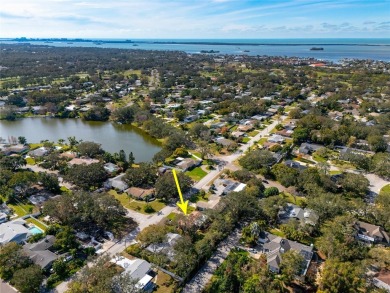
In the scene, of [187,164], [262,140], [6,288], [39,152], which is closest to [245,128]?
[262,140]

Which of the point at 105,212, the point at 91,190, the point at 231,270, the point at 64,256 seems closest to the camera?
the point at 231,270

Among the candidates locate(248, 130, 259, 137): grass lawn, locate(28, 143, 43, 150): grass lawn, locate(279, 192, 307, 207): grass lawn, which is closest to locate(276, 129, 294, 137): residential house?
locate(248, 130, 259, 137): grass lawn

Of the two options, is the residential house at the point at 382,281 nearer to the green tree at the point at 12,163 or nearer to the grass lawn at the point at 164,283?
the grass lawn at the point at 164,283

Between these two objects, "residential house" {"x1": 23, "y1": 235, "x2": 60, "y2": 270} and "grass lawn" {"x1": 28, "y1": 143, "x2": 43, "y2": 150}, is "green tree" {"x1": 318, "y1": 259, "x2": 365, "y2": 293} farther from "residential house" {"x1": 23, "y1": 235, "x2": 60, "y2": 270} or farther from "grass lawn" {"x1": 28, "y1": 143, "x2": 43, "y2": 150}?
"grass lawn" {"x1": 28, "y1": 143, "x2": 43, "y2": 150}

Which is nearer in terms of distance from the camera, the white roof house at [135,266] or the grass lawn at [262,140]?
the white roof house at [135,266]

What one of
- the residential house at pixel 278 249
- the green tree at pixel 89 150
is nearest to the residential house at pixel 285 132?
the residential house at pixel 278 249

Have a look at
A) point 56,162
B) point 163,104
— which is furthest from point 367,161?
point 163,104

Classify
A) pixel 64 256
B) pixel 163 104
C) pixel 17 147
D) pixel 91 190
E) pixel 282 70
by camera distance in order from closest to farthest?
pixel 64 256, pixel 91 190, pixel 17 147, pixel 163 104, pixel 282 70

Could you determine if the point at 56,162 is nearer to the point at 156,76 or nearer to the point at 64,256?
the point at 64,256
